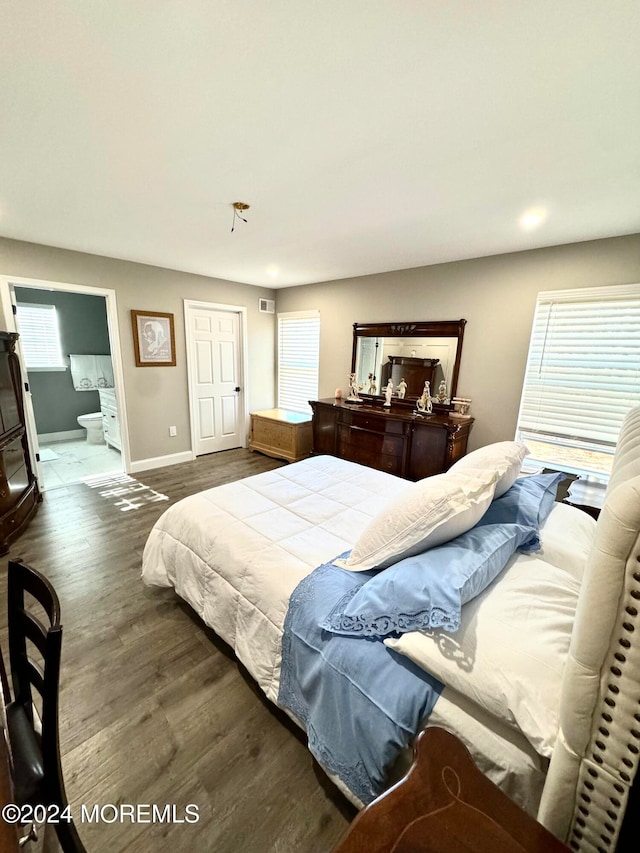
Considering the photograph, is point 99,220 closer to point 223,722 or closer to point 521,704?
point 223,722

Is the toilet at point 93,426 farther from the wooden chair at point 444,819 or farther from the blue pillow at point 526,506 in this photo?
the wooden chair at point 444,819

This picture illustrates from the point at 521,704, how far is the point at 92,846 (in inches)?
55.4

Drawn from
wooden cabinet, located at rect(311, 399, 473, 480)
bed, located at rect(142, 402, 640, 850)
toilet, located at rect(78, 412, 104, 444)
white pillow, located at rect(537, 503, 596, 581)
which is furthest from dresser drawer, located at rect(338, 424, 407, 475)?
toilet, located at rect(78, 412, 104, 444)

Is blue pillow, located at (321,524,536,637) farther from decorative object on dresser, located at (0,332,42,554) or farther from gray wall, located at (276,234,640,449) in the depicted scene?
decorative object on dresser, located at (0,332,42,554)

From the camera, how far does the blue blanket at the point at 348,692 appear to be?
0.95 metres

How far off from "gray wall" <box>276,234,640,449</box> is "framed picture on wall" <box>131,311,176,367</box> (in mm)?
2449

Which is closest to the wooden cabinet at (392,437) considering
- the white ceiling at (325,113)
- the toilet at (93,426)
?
the white ceiling at (325,113)

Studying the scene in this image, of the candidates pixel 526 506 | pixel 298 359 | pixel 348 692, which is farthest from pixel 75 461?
pixel 526 506

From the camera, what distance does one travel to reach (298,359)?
514 centimetres

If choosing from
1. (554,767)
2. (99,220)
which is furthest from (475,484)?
(99,220)

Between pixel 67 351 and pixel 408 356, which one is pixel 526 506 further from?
A: pixel 67 351

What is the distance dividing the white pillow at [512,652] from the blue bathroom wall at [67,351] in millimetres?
5974

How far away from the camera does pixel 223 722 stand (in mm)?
1417

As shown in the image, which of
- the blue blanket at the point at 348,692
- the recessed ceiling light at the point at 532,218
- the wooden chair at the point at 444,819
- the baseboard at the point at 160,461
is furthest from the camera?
the baseboard at the point at 160,461
